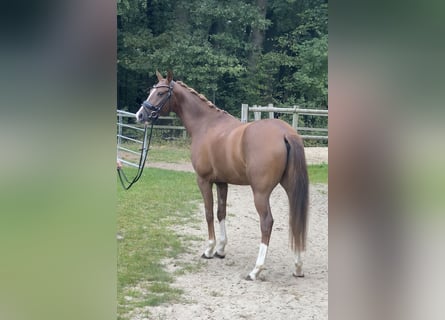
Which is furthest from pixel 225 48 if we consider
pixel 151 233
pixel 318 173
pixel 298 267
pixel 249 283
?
pixel 249 283

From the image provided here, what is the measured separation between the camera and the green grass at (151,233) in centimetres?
259

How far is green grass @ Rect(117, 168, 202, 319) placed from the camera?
8.49ft

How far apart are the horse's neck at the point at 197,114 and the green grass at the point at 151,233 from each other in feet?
3.12

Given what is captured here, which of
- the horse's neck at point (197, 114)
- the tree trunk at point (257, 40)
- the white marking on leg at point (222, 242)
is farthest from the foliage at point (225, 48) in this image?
the white marking on leg at point (222, 242)

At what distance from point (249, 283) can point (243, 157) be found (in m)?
0.78

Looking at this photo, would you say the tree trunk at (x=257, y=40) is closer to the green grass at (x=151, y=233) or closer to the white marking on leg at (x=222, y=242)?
the green grass at (x=151, y=233)

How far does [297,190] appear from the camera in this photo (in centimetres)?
266

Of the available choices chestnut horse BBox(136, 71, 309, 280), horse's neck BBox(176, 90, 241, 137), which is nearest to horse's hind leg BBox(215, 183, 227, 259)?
chestnut horse BBox(136, 71, 309, 280)

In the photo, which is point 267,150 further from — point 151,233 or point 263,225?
point 151,233

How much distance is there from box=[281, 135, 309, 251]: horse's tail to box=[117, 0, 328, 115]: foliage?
26.9 feet
